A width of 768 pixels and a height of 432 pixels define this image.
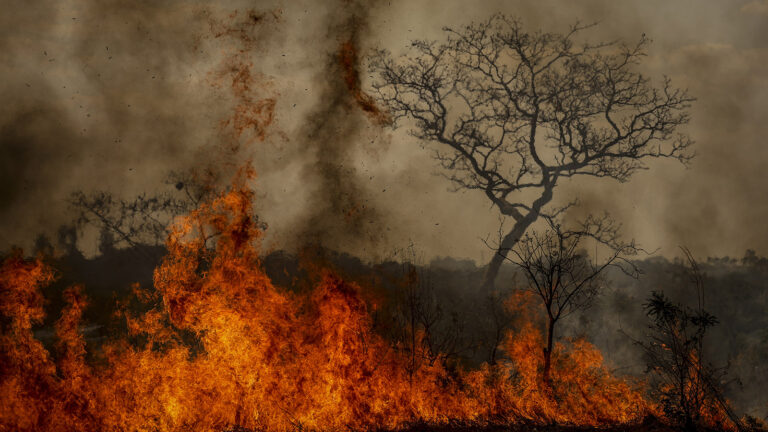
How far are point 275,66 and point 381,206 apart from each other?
4.18m

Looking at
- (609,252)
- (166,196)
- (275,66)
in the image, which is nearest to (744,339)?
(609,252)

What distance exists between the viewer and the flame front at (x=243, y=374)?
32.5ft

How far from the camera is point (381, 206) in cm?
1377

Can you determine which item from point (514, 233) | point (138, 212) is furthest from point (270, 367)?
point (514, 233)

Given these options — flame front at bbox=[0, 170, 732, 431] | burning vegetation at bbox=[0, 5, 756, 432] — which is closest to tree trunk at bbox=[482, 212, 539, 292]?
burning vegetation at bbox=[0, 5, 756, 432]

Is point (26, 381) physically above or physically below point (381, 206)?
below

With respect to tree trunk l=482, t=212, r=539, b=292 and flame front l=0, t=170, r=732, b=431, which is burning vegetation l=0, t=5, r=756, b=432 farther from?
tree trunk l=482, t=212, r=539, b=292

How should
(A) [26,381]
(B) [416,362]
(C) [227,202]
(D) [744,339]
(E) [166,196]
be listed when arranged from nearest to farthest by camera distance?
(A) [26,381] → (B) [416,362] → (C) [227,202] → (D) [744,339] → (E) [166,196]

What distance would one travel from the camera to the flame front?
9906 millimetres

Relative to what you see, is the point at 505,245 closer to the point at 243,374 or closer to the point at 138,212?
the point at 243,374

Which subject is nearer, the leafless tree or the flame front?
the flame front

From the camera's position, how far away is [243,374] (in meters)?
10.3

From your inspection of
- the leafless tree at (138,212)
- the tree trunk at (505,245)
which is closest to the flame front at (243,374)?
the leafless tree at (138,212)

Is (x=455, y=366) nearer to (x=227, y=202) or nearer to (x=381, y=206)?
(x=381, y=206)
